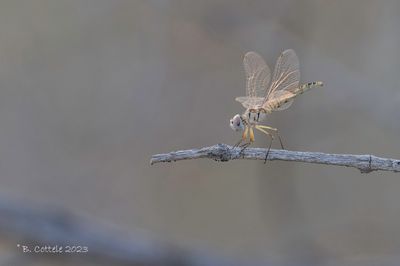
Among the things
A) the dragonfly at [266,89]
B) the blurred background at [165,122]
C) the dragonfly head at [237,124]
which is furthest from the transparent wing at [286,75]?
the blurred background at [165,122]

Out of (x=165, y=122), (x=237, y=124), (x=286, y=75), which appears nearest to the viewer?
(x=237, y=124)

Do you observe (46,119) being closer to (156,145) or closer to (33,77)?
(33,77)

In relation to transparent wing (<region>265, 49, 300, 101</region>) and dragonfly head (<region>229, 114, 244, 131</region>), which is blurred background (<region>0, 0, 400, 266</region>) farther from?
dragonfly head (<region>229, 114, 244, 131</region>)

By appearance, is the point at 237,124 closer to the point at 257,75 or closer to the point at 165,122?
the point at 257,75

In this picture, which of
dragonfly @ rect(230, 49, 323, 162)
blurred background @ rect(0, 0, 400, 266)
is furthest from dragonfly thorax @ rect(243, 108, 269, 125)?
blurred background @ rect(0, 0, 400, 266)

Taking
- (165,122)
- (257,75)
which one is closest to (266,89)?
(257,75)

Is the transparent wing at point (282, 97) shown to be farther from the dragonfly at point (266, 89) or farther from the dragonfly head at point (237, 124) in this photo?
the dragonfly head at point (237, 124)
